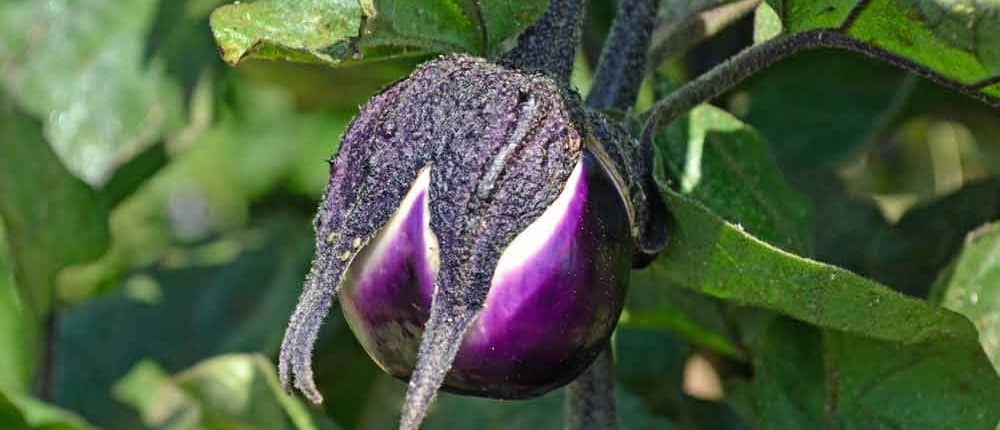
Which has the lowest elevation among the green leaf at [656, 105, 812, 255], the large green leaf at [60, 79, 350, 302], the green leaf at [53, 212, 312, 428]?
the large green leaf at [60, 79, 350, 302]

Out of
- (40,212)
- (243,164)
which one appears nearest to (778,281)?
(40,212)

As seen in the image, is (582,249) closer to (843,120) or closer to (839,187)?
(839,187)

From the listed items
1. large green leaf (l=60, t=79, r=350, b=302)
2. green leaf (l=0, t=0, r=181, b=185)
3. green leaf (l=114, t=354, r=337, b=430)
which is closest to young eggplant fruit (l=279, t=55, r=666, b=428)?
green leaf (l=114, t=354, r=337, b=430)

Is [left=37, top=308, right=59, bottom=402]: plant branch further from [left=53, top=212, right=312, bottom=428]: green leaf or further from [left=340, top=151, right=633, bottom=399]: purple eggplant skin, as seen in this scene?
[left=340, top=151, right=633, bottom=399]: purple eggplant skin

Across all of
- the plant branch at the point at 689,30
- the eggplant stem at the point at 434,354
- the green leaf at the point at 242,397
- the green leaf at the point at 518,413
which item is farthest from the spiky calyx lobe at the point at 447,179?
the green leaf at the point at 518,413

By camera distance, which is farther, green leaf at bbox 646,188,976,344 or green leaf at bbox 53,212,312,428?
green leaf at bbox 53,212,312,428

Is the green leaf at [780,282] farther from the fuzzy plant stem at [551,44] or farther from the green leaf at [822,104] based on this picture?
the green leaf at [822,104]

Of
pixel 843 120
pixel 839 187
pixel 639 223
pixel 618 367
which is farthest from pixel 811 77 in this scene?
pixel 639 223

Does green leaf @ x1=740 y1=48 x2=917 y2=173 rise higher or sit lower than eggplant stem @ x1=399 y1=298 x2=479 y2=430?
lower
